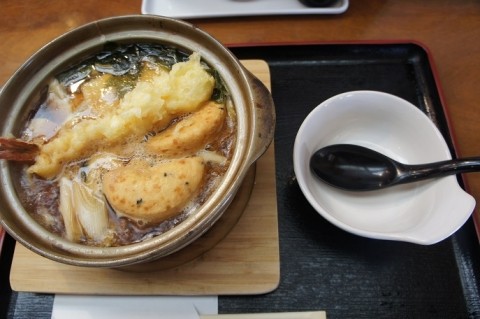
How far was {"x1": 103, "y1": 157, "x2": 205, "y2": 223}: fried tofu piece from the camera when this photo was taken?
1298 millimetres

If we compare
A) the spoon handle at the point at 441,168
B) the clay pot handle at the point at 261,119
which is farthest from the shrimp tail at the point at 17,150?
the spoon handle at the point at 441,168

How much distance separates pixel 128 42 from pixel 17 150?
601mm

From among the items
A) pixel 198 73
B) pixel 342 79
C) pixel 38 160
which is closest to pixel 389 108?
pixel 342 79

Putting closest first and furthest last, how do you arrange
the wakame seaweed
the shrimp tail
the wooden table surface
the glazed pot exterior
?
1. the glazed pot exterior
2. the shrimp tail
3. the wakame seaweed
4. the wooden table surface

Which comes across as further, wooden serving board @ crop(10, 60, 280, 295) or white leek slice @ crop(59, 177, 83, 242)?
wooden serving board @ crop(10, 60, 280, 295)

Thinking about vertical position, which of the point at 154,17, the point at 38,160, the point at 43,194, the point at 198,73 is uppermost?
the point at 154,17

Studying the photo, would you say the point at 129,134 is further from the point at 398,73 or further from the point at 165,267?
the point at 398,73

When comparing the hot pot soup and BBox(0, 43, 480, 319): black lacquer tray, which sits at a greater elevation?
the hot pot soup

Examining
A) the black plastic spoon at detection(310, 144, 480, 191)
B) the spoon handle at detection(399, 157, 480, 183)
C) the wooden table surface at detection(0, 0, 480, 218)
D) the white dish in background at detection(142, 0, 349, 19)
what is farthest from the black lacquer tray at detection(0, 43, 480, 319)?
the white dish in background at detection(142, 0, 349, 19)

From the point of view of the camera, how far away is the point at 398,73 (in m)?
1.98

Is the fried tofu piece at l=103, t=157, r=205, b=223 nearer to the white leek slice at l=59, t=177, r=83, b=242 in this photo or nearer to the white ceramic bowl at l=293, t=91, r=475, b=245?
the white leek slice at l=59, t=177, r=83, b=242

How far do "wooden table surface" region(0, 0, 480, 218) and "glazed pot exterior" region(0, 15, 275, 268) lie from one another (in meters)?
0.70

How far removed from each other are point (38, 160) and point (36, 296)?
0.57 meters

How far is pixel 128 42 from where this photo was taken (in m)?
1.59
